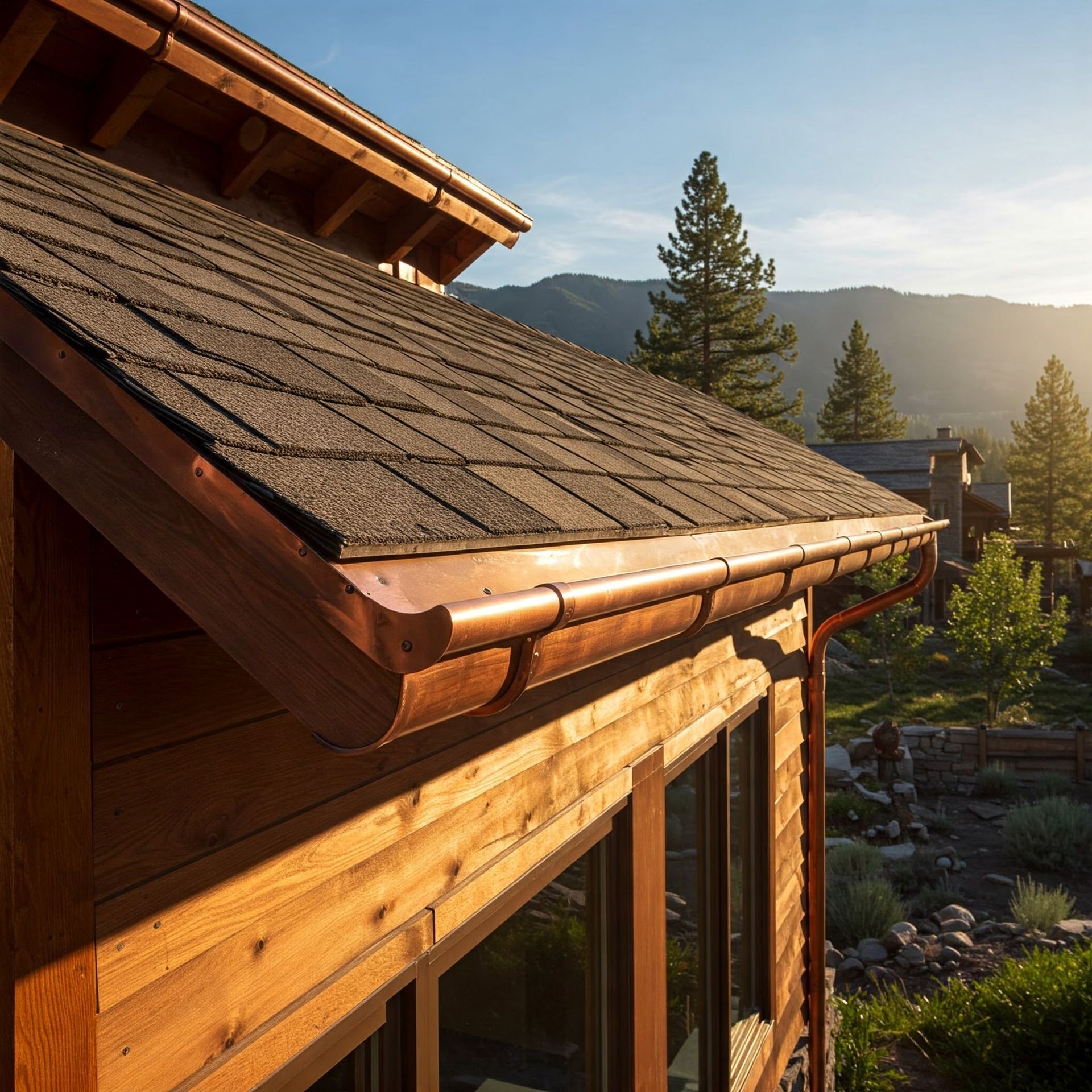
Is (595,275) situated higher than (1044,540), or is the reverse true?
(595,275)

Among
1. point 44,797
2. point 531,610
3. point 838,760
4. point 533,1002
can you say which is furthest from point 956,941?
point 44,797

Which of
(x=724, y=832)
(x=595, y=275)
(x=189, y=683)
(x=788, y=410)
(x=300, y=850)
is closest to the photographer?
(x=189, y=683)

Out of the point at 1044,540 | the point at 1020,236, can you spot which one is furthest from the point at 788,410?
the point at 1020,236

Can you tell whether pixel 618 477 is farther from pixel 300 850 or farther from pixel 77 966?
pixel 77 966

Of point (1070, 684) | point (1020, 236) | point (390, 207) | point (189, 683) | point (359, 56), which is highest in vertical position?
point (1020, 236)

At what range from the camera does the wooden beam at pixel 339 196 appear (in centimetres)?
392

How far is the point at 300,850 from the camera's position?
1.46 metres

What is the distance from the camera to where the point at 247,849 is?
136 centimetres

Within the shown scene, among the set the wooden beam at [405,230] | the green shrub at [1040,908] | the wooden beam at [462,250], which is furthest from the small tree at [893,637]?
the wooden beam at [405,230]

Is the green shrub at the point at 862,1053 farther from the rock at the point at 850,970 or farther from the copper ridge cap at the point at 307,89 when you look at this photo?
the copper ridge cap at the point at 307,89

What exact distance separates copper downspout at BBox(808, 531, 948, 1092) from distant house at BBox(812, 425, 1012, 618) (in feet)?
75.7

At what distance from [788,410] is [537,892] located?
29544 millimetres

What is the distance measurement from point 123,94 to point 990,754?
609 inches

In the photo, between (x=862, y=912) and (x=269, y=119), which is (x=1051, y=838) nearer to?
(x=862, y=912)
